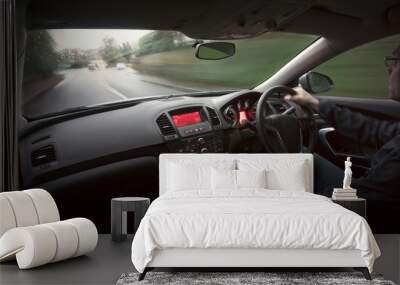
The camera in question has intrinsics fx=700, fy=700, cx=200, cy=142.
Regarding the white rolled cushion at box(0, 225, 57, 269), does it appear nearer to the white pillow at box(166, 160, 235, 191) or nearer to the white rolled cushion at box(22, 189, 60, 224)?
the white rolled cushion at box(22, 189, 60, 224)

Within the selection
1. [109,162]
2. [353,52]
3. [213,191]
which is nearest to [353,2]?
[353,52]

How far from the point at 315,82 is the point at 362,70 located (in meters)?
0.54

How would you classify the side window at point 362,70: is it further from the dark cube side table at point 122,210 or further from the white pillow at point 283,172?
the dark cube side table at point 122,210

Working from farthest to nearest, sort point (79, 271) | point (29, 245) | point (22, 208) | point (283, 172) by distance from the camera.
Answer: point (283, 172) → point (22, 208) → point (79, 271) → point (29, 245)

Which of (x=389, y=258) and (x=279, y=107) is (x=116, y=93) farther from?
(x=389, y=258)

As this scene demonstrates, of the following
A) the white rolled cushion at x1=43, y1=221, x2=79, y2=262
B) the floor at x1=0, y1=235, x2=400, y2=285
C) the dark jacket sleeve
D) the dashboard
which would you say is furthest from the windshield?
the white rolled cushion at x1=43, y1=221, x2=79, y2=262

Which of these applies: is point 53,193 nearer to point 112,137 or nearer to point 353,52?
point 112,137

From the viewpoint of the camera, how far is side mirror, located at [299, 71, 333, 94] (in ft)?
25.9

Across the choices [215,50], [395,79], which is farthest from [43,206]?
[395,79]

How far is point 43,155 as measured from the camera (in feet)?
25.4

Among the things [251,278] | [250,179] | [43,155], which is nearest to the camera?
[251,278]

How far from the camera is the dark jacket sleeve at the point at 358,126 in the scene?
7.96 metres

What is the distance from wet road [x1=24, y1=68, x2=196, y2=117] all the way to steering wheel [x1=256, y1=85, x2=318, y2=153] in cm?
90

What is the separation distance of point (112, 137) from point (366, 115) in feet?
9.47
